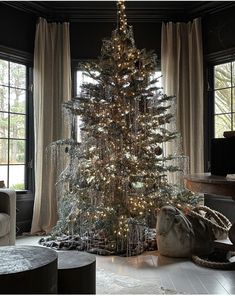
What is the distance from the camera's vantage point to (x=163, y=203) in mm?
3691

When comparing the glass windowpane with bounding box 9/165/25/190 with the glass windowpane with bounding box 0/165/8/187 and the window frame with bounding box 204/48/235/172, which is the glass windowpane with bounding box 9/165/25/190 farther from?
the window frame with bounding box 204/48/235/172

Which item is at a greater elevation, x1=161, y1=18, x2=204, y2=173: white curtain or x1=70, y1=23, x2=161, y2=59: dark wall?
x1=70, y1=23, x2=161, y2=59: dark wall

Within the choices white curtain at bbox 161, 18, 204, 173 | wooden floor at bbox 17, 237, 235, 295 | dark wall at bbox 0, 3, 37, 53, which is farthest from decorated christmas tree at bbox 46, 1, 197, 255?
dark wall at bbox 0, 3, 37, 53

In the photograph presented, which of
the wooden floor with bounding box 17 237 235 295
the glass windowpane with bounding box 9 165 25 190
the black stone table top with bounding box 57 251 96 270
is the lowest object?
the wooden floor with bounding box 17 237 235 295

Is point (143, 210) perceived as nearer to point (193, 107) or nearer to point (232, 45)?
point (193, 107)

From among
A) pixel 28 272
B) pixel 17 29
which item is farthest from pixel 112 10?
pixel 28 272

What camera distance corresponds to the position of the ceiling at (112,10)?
15.7ft

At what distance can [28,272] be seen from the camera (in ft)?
4.69

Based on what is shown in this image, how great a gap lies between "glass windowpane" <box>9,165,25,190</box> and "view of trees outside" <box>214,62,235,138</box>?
2743mm

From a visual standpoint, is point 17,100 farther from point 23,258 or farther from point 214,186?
point 214,186

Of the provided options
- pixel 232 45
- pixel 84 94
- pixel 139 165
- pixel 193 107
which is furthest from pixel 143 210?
pixel 232 45

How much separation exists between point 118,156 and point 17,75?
2.07m

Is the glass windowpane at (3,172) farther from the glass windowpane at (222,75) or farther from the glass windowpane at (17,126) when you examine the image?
the glass windowpane at (222,75)

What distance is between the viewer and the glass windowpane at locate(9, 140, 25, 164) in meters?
4.60
